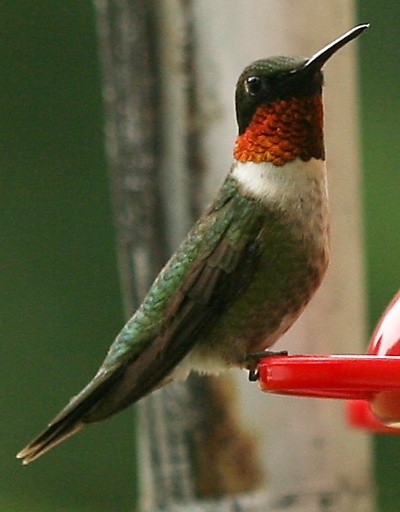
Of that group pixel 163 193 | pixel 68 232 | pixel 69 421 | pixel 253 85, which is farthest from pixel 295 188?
pixel 68 232

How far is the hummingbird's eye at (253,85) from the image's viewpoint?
3012mm

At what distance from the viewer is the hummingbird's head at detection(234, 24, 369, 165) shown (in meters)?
2.97

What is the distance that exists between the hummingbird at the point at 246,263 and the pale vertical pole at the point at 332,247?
0.23 metres

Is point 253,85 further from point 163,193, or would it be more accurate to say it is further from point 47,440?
point 47,440

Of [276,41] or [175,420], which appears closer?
[276,41]

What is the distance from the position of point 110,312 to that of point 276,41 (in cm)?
411

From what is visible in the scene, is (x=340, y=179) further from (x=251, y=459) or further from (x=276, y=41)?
(x=251, y=459)

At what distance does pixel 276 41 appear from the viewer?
10.8 ft

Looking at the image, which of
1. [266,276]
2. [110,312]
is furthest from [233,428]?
[110,312]

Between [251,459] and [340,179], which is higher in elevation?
[340,179]

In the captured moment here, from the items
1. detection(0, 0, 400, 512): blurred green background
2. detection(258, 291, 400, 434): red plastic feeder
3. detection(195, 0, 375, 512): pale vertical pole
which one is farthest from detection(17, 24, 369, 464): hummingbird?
detection(0, 0, 400, 512): blurred green background

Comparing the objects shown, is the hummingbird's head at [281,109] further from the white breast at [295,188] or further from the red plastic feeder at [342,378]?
the red plastic feeder at [342,378]

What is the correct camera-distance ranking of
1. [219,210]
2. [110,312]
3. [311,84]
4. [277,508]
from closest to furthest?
[311,84] → [219,210] → [277,508] → [110,312]

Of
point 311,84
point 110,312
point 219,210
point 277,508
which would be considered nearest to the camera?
point 311,84
